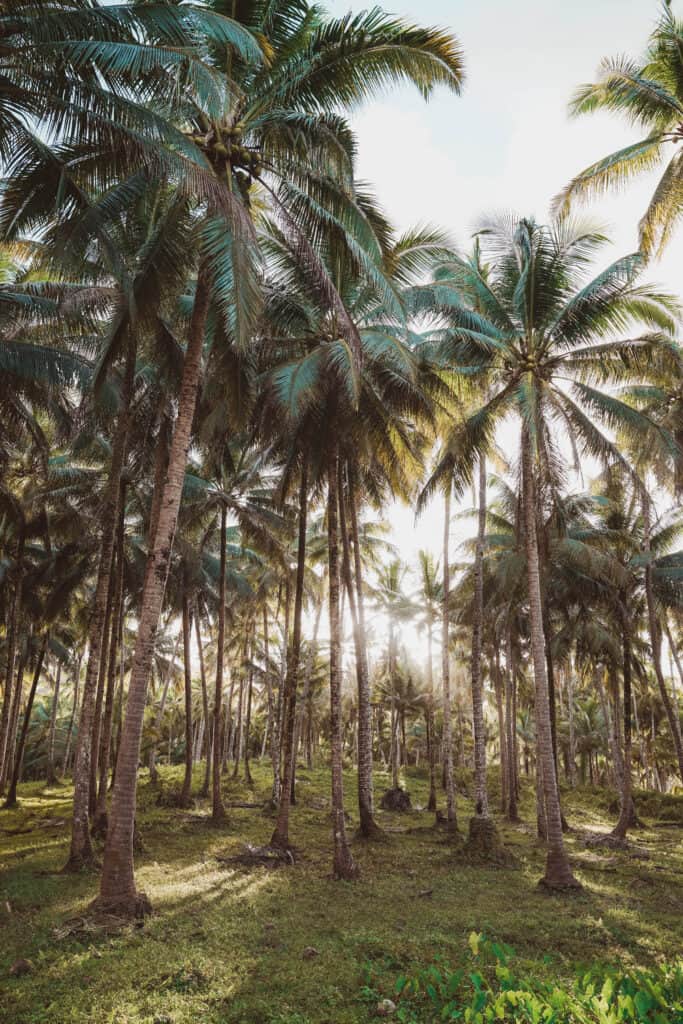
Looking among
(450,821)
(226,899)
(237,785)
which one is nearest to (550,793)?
(226,899)

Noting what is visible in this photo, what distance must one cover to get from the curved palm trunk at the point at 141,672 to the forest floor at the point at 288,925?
21.6 inches

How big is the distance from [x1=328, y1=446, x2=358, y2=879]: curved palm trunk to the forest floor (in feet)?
1.78

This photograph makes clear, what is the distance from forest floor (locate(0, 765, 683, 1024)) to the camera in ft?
19.4

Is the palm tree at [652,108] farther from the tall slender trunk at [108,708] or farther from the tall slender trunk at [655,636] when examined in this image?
the tall slender trunk at [108,708]

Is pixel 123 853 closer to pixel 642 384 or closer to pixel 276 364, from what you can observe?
pixel 276 364

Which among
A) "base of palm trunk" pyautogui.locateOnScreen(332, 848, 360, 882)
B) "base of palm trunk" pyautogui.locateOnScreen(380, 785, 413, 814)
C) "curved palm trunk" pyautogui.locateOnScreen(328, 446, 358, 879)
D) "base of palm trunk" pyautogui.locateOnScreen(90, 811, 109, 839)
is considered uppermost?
"curved palm trunk" pyautogui.locateOnScreen(328, 446, 358, 879)

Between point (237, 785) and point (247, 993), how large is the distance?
80.6 ft

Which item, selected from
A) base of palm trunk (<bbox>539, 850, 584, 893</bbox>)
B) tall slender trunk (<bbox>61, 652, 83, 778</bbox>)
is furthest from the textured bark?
tall slender trunk (<bbox>61, 652, 83, 778</bbox>)

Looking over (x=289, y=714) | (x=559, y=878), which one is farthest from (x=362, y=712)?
(x=559, y=878)

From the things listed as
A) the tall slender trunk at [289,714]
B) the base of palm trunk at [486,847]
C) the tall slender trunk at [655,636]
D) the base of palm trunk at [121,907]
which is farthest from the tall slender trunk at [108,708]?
the tall slender trunk at [655,636]

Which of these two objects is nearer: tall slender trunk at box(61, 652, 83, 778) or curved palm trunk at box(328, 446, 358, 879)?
curved palm trunk at box(328, 446, 358, 879)

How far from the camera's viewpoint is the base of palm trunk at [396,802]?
2525 cm

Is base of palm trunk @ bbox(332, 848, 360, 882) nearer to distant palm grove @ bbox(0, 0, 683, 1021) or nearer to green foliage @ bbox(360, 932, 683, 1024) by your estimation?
distant palm grove @ bbox(0, 0, 683, 1021)

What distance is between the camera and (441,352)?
14.6 meters
